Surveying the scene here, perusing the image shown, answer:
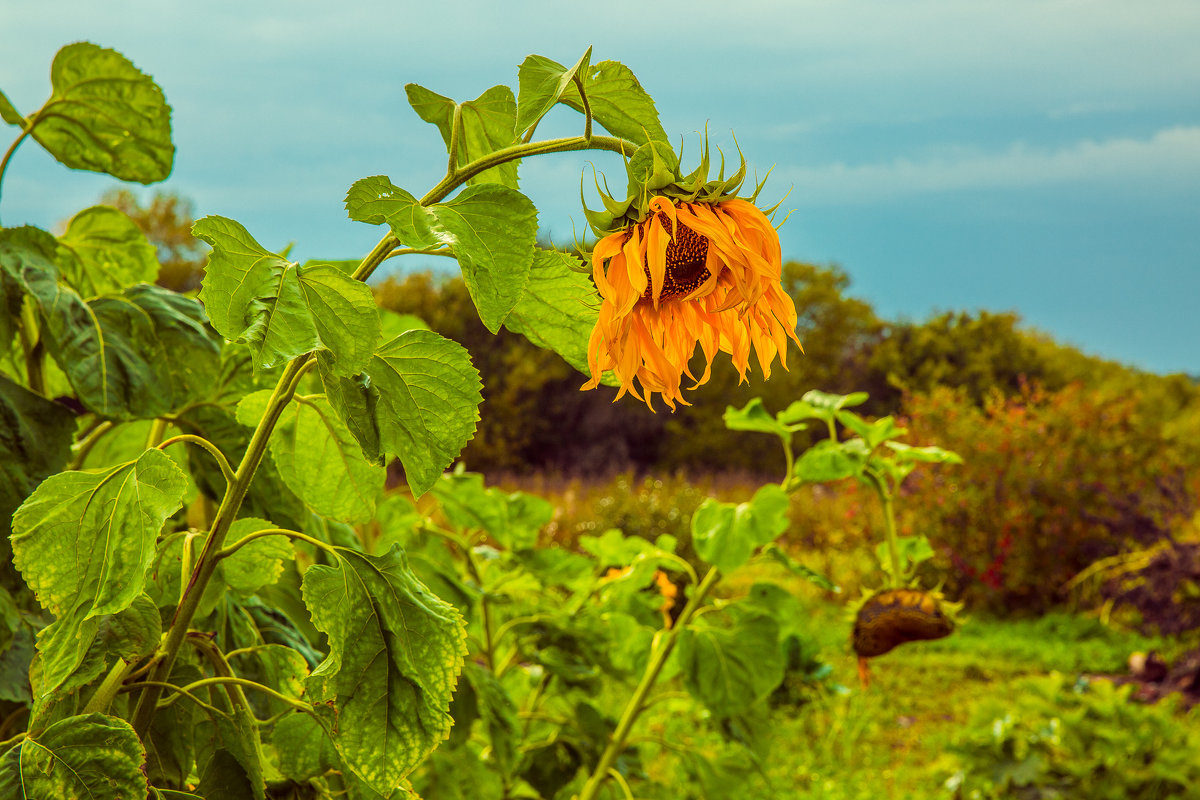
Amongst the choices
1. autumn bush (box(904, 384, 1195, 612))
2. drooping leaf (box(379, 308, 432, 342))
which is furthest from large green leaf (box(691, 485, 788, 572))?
autumn bush (box(904, 384, 1195, 612))

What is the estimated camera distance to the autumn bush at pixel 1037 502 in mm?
6508

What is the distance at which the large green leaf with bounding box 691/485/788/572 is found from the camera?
1.42 m

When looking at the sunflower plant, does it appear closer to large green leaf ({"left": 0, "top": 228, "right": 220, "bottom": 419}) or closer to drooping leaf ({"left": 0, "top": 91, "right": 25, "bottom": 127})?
large green leaf ({"left": 0, "top": 228, "right": 220, "bottom": 419})

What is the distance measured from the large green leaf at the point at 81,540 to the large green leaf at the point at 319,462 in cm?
18

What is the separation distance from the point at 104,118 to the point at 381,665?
848mm

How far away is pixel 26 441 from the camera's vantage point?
0.98m

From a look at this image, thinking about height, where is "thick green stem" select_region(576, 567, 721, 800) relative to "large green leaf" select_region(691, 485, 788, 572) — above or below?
below

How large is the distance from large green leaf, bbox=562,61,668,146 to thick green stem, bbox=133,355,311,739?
27 centimetres

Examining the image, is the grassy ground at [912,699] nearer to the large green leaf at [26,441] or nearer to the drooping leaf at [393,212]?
the large green leaf at [26,441]

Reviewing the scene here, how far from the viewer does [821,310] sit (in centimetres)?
1470

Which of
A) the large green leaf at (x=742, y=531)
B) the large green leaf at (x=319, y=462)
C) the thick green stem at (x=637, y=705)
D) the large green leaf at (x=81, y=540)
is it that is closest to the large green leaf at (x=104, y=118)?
the large green leaf at (x=319, y=462)

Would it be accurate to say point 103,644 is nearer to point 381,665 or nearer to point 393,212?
point 381,665

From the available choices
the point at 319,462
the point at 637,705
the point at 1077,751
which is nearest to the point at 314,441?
the point at 319,462

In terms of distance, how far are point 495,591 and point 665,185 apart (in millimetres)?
1202
